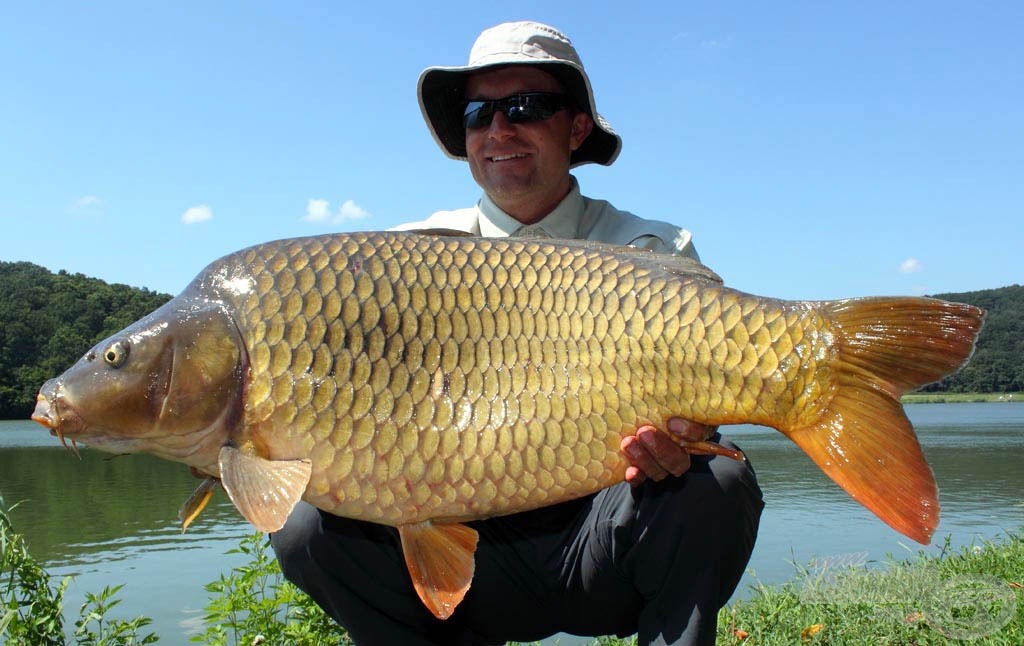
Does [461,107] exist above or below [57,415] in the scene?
above

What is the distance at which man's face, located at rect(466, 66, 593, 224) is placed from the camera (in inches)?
99.0

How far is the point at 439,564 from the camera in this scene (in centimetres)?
177

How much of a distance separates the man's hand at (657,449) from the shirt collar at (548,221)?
0.96 meters

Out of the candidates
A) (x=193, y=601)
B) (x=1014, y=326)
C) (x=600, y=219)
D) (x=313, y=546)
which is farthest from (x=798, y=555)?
(x=1014, y=326)

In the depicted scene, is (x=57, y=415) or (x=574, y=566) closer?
(x=57, y=415)

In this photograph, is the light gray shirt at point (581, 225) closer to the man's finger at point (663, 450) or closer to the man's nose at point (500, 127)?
the man's nose at point (500, 127)

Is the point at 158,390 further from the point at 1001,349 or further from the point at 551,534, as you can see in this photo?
the point at 1001,349

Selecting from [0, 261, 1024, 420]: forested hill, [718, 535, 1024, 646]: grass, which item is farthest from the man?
[0, 261, 1024, 420]: forested hill

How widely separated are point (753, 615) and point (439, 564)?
2.23 metres

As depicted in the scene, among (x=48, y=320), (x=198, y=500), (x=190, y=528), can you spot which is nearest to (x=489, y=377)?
(x=198, y=500)

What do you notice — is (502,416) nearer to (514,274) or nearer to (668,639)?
(514,274)

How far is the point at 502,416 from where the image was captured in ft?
5.47

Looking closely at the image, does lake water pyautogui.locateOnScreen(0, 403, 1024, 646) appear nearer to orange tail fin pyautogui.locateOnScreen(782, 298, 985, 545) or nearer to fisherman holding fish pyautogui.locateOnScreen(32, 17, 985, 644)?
fisherman holding fish pyautogui.locateOnScreen(32, 17, 985, 644)

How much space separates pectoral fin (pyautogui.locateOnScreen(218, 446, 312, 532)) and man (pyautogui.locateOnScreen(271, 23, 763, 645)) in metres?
0.38
